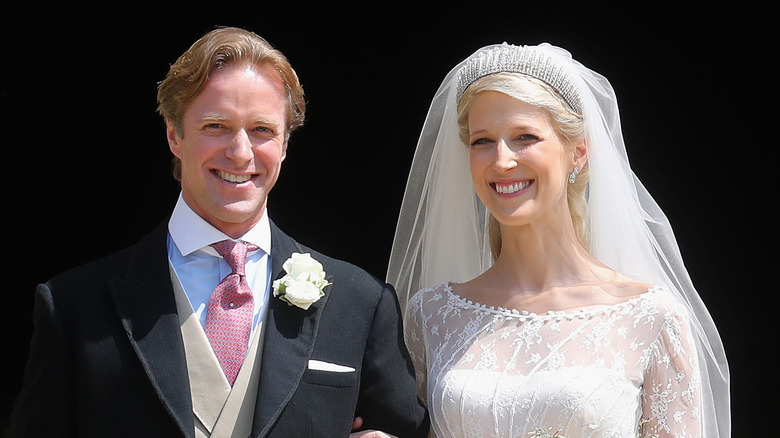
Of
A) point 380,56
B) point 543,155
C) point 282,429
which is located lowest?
point 282,429

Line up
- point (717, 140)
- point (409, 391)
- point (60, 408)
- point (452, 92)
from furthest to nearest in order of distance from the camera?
1. point (717, 140)
2. point (452, 92)
3. point (409, 391)
4. point (60, 408)

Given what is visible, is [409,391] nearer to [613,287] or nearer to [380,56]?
[613,287]

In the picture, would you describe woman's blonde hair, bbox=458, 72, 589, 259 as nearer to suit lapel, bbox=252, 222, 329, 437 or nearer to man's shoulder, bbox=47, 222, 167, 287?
suit lapel, bbox=252, 222, 329, 437

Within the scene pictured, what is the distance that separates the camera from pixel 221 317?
99.3 inches

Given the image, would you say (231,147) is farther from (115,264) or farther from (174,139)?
(115,264)

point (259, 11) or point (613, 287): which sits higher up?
point (259, 11)

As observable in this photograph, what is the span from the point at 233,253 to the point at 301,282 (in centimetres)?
17

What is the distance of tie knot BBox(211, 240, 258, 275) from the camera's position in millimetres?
2578

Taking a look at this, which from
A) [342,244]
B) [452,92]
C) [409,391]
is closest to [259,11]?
[342,244]

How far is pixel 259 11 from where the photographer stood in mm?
4707

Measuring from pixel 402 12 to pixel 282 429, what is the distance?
260 cm

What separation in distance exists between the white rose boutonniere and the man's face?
0.15 m

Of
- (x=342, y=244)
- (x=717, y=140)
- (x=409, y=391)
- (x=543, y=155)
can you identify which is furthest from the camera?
(x=342, y=244)

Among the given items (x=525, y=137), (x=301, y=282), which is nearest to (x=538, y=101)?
(x=525, y=137)
